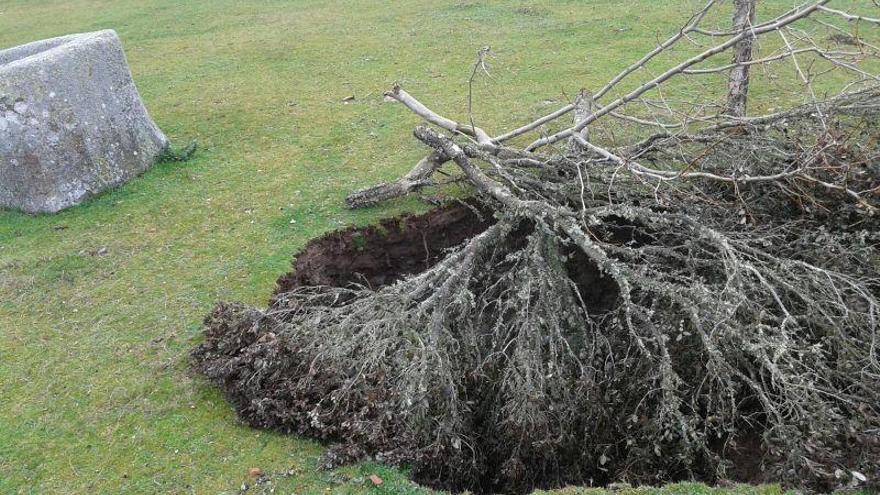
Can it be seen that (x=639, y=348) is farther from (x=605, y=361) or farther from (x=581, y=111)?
(x=581, y=111)

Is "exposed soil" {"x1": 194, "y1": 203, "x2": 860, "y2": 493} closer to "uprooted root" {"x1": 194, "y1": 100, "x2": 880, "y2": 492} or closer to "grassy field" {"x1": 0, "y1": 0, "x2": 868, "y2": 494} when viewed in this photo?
"uprooted root" {"x1": 194, "y1": 100, "x2": 880, "y2": 492}

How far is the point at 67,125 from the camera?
7637 millimetres

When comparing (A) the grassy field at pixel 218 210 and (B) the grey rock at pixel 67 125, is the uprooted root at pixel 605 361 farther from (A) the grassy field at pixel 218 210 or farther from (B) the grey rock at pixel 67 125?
(B) the grey rock at pixel 67 125

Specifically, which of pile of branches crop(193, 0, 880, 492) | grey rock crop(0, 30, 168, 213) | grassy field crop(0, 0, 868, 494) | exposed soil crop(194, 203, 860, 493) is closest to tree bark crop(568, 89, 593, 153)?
exposed soil crop(194, 203, 860, 493)

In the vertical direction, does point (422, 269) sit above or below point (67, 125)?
below

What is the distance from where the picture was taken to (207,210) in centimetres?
763

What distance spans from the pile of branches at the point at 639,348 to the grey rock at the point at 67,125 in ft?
11.6

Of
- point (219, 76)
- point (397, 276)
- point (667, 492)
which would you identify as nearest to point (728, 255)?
point (667, 492)

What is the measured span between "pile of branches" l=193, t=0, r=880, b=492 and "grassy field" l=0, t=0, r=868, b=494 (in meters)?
0.38

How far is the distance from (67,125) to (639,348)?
6.44 meters

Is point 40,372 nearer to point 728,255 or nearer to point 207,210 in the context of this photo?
point 207,210

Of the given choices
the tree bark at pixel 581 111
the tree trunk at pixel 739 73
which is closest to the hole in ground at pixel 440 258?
the tree bark at pixel 581 111

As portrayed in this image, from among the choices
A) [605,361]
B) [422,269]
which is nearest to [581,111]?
[422,269]

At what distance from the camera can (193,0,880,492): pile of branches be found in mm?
4281
